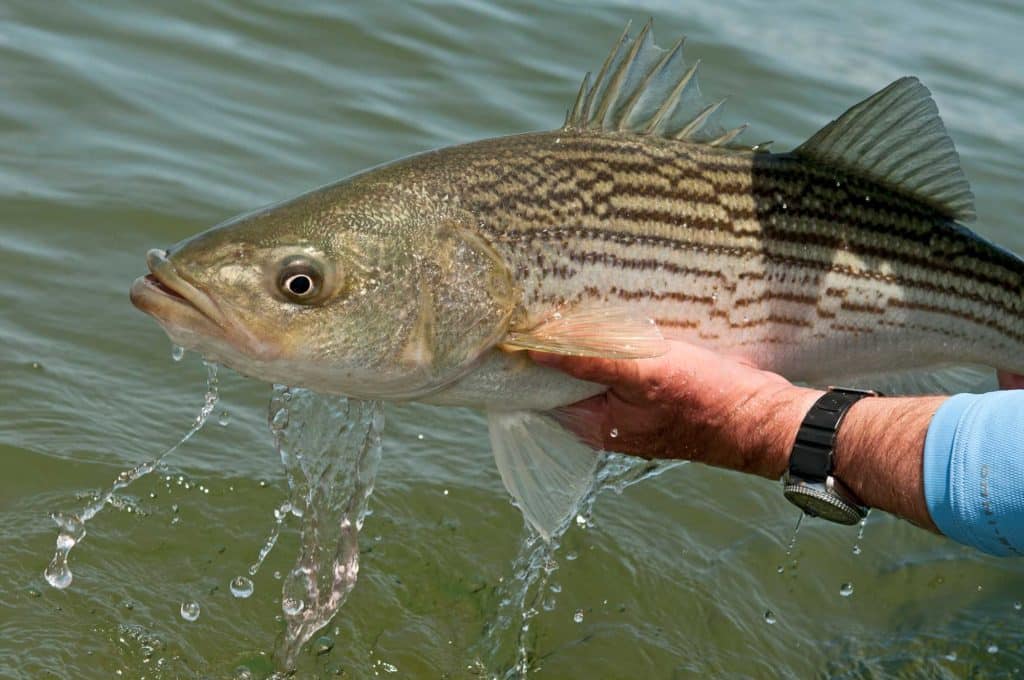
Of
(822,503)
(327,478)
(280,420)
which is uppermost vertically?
(822,503)

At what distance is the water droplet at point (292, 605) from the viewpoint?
12.9 ft

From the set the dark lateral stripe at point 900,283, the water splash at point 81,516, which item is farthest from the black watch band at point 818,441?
the water splash at point 81,516

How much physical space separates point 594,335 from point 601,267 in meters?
0.21

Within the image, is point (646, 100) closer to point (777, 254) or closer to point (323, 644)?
point (777, 254)

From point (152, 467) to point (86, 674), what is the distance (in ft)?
2.90

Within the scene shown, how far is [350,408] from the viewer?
420cm

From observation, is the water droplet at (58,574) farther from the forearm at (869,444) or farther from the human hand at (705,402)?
the forearm at (869,444)

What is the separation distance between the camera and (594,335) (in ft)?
10.2

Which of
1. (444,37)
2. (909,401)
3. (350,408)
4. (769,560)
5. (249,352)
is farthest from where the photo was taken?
(444,37)

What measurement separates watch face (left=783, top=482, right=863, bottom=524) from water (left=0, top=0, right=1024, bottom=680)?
3.82 feet

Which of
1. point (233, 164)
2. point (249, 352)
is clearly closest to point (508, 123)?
point (233, 164)

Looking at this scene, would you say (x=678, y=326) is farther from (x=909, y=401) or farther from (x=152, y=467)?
(x=152, y=467)

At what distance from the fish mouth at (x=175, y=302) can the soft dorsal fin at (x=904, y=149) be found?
1687 millimetres

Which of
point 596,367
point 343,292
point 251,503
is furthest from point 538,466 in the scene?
point 251,503
